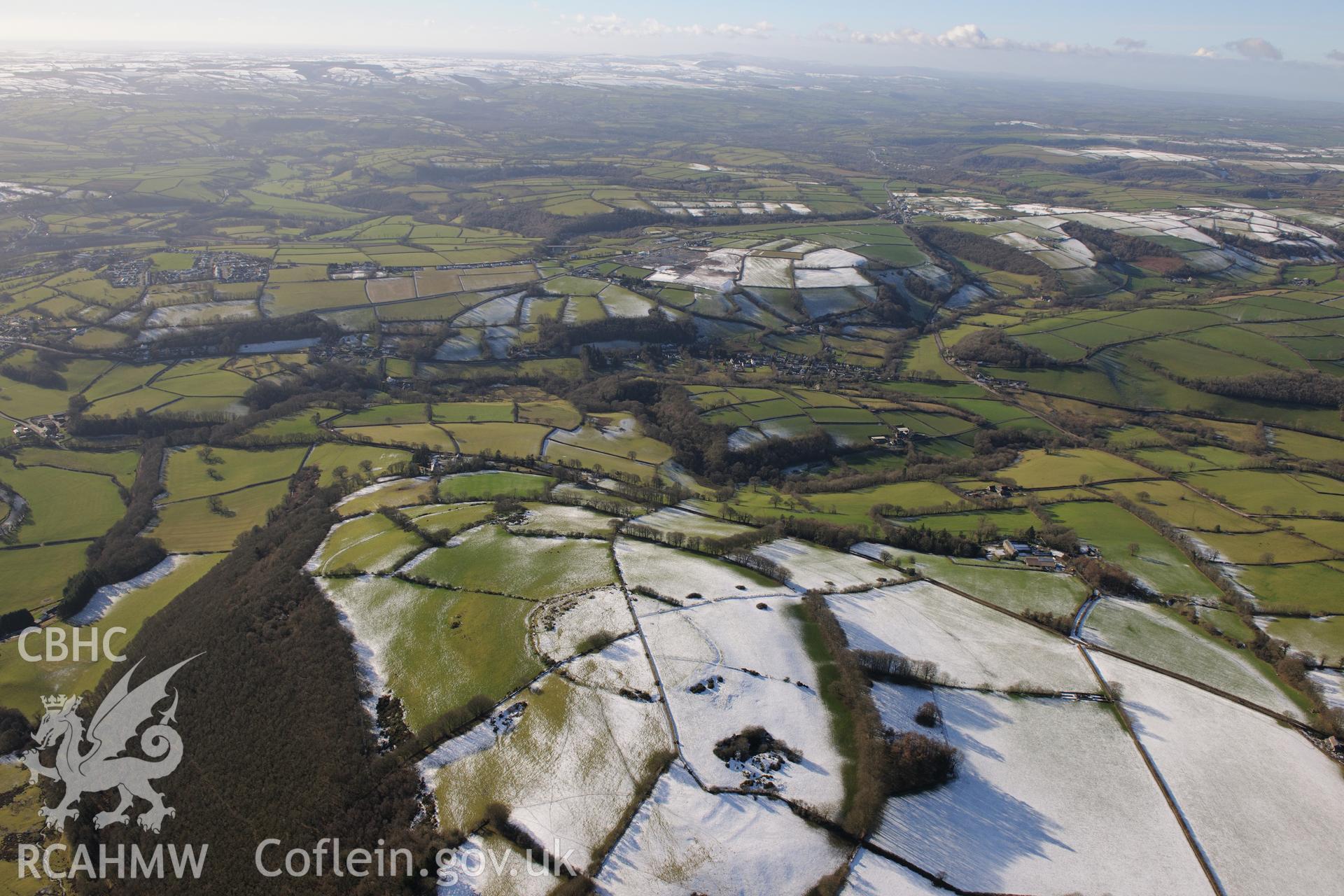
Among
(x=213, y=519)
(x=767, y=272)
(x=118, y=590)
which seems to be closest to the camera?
(x=118, y=590)

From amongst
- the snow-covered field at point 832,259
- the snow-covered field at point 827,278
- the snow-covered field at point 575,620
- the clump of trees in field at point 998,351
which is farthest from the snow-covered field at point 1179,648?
the snow-covered field at point 832,259

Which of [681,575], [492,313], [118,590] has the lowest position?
[118,590]

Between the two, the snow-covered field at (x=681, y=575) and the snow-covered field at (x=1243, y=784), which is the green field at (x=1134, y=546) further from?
the snow-covered field at (x=681, y=575)

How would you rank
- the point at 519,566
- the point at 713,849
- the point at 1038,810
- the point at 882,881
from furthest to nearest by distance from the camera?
1. the point at 519,566
2. the point at 1038,810
3. the point at 713,849
4. the point at 882,881

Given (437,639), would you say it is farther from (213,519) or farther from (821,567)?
(213,519)

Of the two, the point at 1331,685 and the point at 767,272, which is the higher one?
the point at 767,272

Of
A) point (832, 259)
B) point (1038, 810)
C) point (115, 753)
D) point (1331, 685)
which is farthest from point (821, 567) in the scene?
point (832, 259)

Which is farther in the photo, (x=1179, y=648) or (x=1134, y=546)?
(x=1134, y=546)
